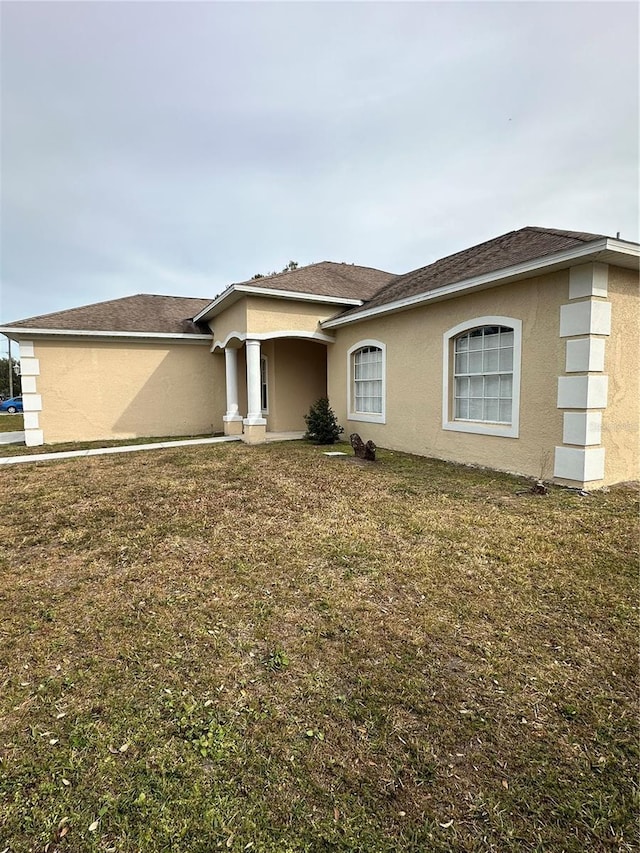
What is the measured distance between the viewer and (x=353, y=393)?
455 inches

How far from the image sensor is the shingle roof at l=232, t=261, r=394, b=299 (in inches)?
441

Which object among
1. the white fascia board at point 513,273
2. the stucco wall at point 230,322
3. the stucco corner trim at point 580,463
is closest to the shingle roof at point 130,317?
the stucco wall at point 230,322

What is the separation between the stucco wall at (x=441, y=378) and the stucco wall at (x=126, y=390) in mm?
4738

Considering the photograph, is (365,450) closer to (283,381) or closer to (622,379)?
(622,379)

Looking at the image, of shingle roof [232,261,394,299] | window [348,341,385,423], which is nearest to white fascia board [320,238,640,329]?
window [348,341,385,423]

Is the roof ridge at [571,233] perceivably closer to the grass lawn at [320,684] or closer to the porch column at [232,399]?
the grass lawn at [320,684]

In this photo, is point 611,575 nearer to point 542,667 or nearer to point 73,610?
point 542,667

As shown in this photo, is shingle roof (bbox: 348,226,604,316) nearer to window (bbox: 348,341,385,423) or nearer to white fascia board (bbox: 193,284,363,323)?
white fascia board (bbox: 193,284,363,323)

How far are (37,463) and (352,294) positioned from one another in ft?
28.4

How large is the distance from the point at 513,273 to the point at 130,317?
1164cm

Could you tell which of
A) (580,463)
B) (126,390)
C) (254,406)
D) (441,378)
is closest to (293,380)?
(254,406)

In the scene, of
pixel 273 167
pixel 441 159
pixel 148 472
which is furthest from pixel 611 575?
pixel 273 167

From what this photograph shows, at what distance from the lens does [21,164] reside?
1066 centimetres

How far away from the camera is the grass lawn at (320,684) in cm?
179
